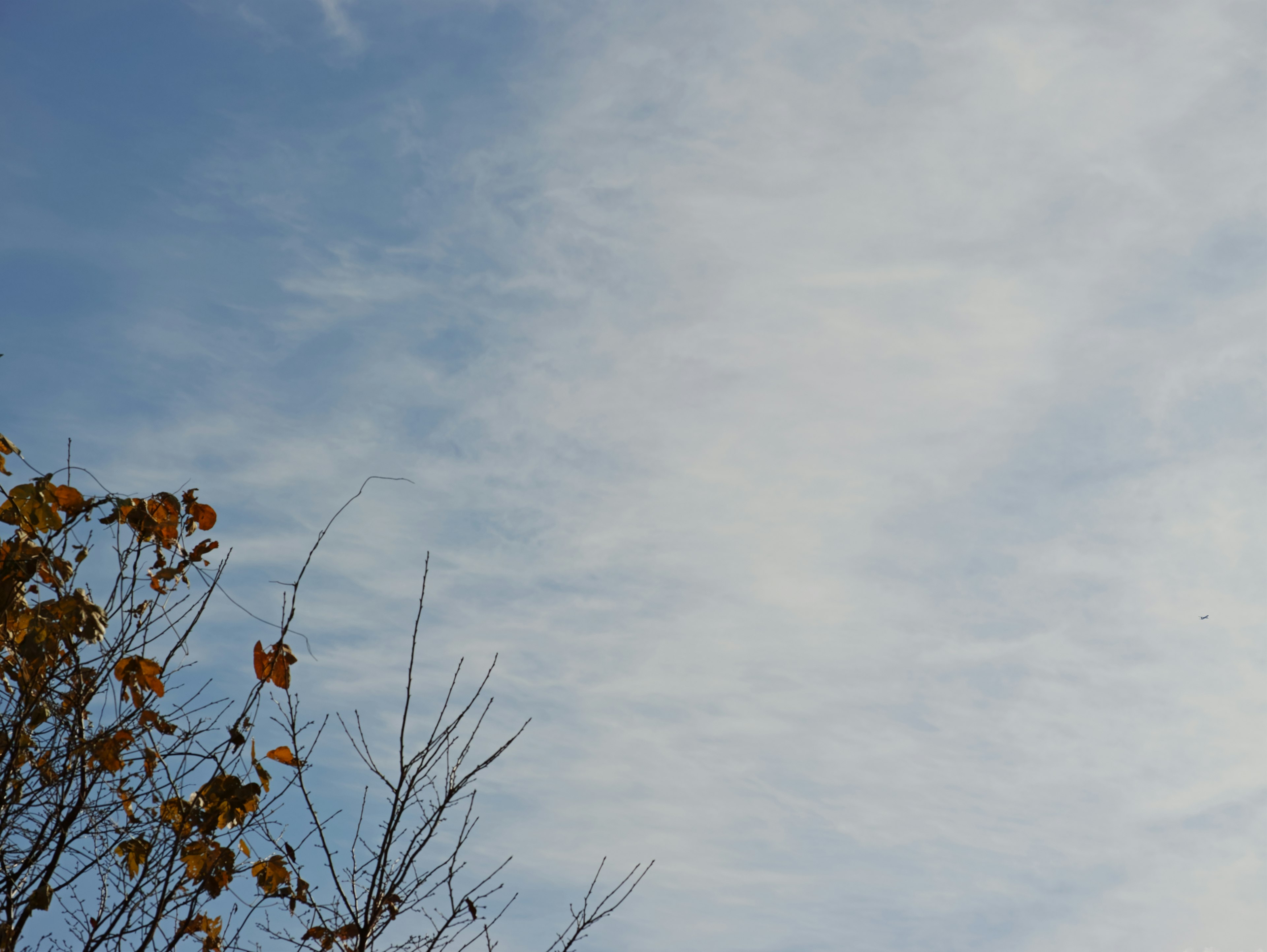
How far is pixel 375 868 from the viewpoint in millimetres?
6707

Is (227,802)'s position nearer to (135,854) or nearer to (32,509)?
(135,854)

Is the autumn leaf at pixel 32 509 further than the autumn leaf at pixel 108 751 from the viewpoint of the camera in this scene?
No

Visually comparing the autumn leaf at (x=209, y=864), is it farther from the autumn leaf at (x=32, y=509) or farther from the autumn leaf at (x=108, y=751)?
the autumn leaf at (x=32, y=509)

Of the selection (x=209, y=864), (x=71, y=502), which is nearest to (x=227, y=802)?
(x=209, y=864)

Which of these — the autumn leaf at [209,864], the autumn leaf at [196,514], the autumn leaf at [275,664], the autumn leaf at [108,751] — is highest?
the autumn leaf at [196,514]

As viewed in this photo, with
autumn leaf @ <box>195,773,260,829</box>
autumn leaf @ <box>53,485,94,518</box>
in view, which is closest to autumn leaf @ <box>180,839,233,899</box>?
autumn leaf @ <box>195,773,260,829</box>

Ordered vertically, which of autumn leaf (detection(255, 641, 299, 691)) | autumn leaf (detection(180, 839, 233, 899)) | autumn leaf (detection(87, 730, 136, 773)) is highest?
autumn leaf (detection(255, 641, 299, 691))

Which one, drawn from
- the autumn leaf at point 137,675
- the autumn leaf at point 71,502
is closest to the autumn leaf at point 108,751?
the autumn leaf at point 137,675

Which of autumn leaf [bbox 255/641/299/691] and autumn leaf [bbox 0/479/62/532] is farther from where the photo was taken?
autumn leaf [bbox 255/641/299/691]

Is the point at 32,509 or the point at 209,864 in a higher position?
the point at 32,509

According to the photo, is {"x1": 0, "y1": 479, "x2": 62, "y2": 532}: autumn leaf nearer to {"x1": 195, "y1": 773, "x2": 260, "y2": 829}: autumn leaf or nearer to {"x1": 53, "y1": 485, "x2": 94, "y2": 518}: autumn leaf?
{"x1": 53, "y1": 485, "x2": 94, "y2": 518}: autumn leaf

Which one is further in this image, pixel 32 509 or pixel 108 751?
pixel 108 751

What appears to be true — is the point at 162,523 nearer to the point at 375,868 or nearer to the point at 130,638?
the point at 130,638

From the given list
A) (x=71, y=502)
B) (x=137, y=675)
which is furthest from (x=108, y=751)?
(x=71, y=502)
